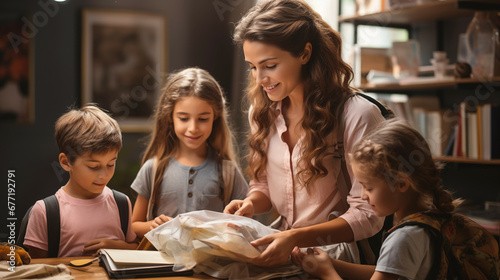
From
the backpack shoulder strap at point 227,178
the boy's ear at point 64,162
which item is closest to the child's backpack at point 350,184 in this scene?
the backpack shoulder strap at point 227,178

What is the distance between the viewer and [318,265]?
4.15 ft

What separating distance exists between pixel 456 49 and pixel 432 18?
23cm

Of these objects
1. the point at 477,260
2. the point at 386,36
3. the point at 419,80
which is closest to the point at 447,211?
the point at 477,260

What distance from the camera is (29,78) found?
6.10ft

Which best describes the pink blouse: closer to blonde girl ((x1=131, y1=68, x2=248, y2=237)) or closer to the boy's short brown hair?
blonde girl ((x1=131, y1=68, x2=248, y2=237))

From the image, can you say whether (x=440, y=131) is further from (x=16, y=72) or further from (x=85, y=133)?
(x=16, y=72)

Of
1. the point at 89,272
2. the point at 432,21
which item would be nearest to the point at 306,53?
the point at 89,272

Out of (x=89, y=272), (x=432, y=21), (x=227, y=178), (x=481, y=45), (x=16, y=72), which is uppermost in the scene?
(x=432, y=21)

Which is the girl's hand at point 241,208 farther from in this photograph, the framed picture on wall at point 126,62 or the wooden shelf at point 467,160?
the wooden shelf at point 467,160

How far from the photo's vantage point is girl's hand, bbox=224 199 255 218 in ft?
5.02

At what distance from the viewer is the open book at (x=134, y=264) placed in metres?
1.22

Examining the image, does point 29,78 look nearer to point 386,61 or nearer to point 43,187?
point 43,187

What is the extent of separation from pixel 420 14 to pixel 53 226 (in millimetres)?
2302

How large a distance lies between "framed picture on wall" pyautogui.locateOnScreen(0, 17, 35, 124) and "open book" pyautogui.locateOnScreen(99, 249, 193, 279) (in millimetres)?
717
